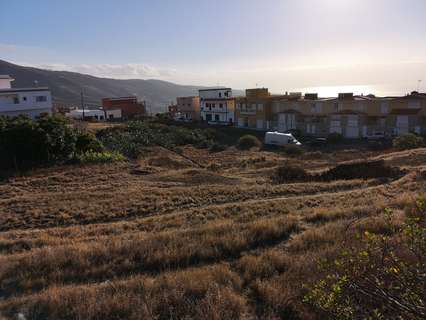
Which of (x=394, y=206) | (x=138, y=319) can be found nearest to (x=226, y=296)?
(x=138, y=319)

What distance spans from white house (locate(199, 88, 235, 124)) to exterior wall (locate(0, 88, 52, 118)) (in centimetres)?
3365

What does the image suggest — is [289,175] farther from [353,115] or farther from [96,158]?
[353,115]

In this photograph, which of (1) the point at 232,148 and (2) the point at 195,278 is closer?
(2) the point at 195,278

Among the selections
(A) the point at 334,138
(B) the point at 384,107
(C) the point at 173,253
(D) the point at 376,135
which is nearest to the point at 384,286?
(C) the point at 173,253

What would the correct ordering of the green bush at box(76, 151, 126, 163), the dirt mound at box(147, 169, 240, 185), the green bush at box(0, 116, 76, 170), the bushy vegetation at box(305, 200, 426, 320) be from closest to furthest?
the bushy vegetation at box(305, 200, 426, 320)
the dirt mound at box(147, 169, 240, 185)
the green bush at box(0, 116, 76, 170)
the green bush at box(76, 151, 126, 163)

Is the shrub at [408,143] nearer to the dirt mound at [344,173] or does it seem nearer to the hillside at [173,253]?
the dirt mound at [344,173]

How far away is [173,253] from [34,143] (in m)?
25.7

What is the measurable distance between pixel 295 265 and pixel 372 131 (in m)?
54.3

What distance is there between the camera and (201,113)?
79.0m

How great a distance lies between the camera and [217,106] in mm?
75188

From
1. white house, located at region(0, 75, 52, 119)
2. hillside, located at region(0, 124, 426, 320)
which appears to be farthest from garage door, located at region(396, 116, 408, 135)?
white house, located at region(0, 75, 52, 119)

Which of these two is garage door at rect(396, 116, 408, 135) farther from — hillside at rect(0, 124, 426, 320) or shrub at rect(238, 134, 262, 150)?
hillside at rect(0, 124, 426, 320)

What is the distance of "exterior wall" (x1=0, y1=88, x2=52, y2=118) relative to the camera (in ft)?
153

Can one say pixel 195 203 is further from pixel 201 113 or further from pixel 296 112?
pixel 201 113
